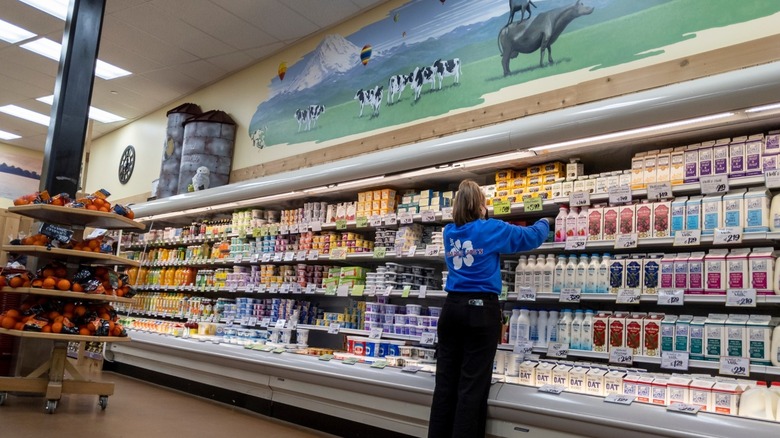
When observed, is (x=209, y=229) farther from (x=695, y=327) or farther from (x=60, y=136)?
(x=695, y=327)

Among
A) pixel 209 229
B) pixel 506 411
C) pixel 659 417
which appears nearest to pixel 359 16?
pixel 209 229

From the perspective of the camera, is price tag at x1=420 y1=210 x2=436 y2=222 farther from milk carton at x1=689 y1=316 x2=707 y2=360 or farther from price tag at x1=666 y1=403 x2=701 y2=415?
price tag at x1=666 y1=403 x2=701 y2=415

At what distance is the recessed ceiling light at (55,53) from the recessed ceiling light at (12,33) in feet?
0.43

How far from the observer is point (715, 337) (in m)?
3.08

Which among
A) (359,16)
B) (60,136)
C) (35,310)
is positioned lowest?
(35,310)

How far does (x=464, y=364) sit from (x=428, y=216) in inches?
57.4

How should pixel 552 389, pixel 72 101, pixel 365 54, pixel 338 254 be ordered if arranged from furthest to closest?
pixel 365 54 < pixel 72 101 < pixel 338 254 < pixel 552 389

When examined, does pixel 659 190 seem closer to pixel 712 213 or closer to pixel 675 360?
pixel 712 213

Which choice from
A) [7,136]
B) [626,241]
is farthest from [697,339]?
[7,136]

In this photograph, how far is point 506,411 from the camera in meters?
3.42

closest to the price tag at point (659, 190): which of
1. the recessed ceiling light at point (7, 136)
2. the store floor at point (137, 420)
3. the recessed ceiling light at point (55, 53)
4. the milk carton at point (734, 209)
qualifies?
the milk carton at point (734, 209)

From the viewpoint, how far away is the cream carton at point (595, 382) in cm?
329

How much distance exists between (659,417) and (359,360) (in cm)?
223

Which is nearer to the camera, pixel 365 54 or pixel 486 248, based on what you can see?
pixel 486 248
